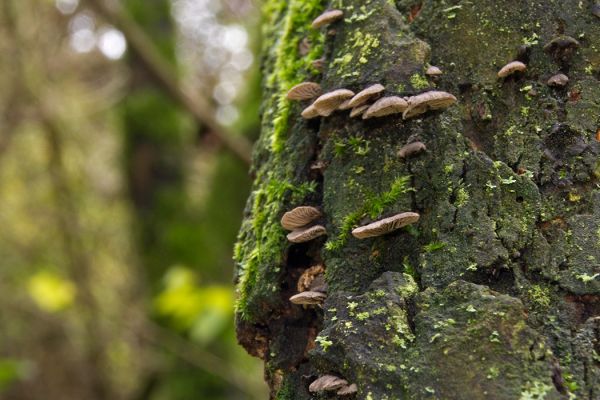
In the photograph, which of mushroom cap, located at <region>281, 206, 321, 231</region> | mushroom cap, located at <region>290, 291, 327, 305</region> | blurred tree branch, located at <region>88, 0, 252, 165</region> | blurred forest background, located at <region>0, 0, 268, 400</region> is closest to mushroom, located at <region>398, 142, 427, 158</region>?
mushroom cap, located at <region>281, 206, 321, 231</region>

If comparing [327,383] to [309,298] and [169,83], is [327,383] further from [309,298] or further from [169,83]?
[169,83]

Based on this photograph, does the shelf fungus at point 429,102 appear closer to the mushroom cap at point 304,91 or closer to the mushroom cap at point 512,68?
the mushroom cap at point 512,68

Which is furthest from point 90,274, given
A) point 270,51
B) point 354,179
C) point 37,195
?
point 354,179

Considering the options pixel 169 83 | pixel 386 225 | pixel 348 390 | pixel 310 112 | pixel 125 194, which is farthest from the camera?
pixel 125 194

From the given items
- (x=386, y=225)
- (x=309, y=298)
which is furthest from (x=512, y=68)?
(x=309, y=298)

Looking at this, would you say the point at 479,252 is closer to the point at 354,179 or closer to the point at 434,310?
the point at 434,310

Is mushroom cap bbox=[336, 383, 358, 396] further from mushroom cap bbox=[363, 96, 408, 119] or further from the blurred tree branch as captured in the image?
the blurred tree branch

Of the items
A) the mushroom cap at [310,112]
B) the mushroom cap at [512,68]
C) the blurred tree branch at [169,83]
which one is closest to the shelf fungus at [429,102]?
the mushroom cap at [512,68]
